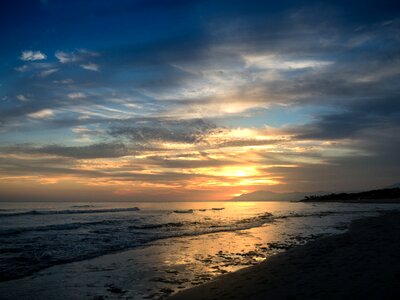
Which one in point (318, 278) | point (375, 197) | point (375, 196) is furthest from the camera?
point (375, 196)

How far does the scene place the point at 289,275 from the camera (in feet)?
29.0

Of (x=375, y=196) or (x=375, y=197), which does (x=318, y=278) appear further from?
(x=375, y=196)

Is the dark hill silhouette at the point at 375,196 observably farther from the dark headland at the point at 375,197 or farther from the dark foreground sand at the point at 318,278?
the dark foreground sand at the point at 318,278

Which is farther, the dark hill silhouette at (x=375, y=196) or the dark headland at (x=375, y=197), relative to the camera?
the dark hill silhouette at (x=375, y=196)

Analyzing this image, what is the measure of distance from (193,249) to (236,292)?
791 cm

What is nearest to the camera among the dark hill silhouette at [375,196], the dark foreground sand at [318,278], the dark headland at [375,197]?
the dark foreground sand at [318,278]

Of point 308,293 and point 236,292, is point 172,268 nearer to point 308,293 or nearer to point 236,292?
point 236,292

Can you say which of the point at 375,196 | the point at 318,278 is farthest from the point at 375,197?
the point at 318,278

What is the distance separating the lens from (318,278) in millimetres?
8180

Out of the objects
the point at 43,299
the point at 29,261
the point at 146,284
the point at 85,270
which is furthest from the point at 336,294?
the point at 29,261

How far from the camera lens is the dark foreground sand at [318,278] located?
689 centimetres

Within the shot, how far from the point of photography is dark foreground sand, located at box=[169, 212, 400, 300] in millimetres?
6890

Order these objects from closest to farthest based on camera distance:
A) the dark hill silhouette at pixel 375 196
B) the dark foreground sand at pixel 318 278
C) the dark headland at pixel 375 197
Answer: the dark foreground sand at pixel 318 278 → the dark headland at pixel 375 197 → the dark hill silhouette at pixel 375 196

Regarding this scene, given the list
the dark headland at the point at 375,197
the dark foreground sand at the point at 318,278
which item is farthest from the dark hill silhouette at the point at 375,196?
the dark foreground sand at the point at 318,278
